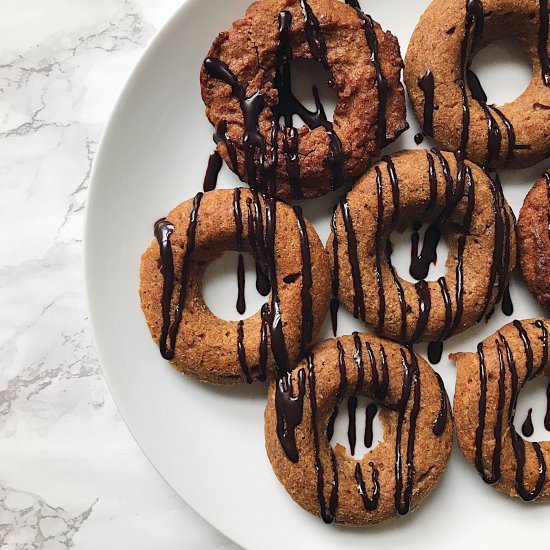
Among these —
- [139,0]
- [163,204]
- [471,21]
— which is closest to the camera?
[471,21]

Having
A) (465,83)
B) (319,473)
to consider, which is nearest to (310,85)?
(465,83)

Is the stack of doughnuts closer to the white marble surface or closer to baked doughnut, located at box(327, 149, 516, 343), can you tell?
baked doughnut, located at box(327, 149, 516, 343)

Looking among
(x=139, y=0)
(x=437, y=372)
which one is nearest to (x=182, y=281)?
(x=437, y=372)

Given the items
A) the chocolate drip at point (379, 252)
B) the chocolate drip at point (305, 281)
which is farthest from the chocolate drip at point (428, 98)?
the chocolate drip at point (305, 281)

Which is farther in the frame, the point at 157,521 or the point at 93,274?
Result: the point at 157,521

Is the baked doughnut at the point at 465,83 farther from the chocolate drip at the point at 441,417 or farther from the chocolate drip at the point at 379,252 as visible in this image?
the chocolate drip at the point at 441,417

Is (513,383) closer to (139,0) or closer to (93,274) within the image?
(93,274)

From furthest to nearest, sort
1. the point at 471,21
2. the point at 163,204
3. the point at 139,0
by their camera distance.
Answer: the point at 139,0
the point at 163,204
the point at 471,21
